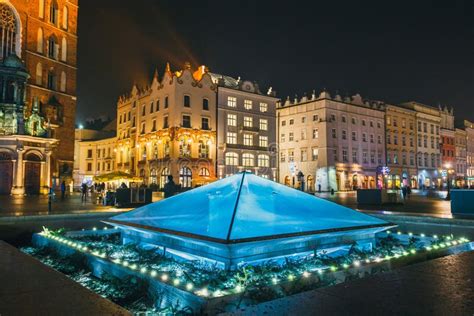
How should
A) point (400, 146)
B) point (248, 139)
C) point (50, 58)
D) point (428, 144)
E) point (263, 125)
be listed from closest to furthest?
point (50, 58)
point (248, 139)
point (263, 125)
point (400, 146)
point (428, 144)

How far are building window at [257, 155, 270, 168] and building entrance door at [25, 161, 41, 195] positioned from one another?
29706mm

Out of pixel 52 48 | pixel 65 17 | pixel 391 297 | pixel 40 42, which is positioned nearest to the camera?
pixel 391 297

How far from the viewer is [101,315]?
3203 millimetres

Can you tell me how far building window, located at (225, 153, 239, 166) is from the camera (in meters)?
54.0

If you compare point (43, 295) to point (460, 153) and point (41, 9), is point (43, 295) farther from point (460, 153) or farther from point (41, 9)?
point (460, 153)

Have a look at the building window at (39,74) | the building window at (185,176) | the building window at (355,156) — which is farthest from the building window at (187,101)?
the building window at (355,156)

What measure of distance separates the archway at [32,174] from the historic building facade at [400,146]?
56388 millimetres

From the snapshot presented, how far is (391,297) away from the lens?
3781mm

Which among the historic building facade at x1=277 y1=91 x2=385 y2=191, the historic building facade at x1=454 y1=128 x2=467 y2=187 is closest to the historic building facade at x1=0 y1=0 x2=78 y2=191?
the historic building facade at x1=277 y1=91 x2=385 y2=191

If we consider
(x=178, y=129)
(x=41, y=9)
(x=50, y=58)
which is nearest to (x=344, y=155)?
(x=178, y=129)

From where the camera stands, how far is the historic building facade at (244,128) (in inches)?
2127

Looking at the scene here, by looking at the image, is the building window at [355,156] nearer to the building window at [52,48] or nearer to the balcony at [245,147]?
the balcony at [245,147]

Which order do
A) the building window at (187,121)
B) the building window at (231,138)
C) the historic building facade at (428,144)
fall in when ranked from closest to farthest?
1. the building window at (187,121)
2. the building window at (231,138)
3. the historic building facade at (428,144)

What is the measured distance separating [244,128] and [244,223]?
162ft
